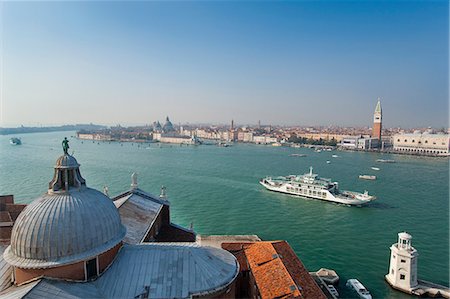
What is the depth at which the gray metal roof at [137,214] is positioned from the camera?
A: 8070 mm

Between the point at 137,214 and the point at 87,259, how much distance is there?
442 centimetres

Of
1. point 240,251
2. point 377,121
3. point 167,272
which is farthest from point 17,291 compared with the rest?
point 377,121

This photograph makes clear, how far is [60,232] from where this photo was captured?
16.5ft

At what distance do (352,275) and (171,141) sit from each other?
8190 cm

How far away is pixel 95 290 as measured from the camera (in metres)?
5.06

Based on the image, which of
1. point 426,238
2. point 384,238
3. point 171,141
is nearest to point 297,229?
point 384,238

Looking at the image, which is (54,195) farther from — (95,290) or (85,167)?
(85,167)

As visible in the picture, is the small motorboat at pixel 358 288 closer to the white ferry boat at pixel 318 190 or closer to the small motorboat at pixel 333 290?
the small motorboat at pixel 333 290

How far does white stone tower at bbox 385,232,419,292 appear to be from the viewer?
1066 centimetres

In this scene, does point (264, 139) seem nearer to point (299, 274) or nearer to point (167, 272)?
point (299, 274)

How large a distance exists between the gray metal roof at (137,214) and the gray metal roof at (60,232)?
2.11 m

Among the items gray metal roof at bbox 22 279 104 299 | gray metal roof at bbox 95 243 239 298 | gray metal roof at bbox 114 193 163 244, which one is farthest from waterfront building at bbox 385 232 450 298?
gray metal roof at bbox 22 279 104 299

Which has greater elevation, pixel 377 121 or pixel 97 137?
pixel 377 121

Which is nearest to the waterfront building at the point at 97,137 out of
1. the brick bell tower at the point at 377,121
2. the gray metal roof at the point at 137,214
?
the brick bell tower at the point at 377,121
